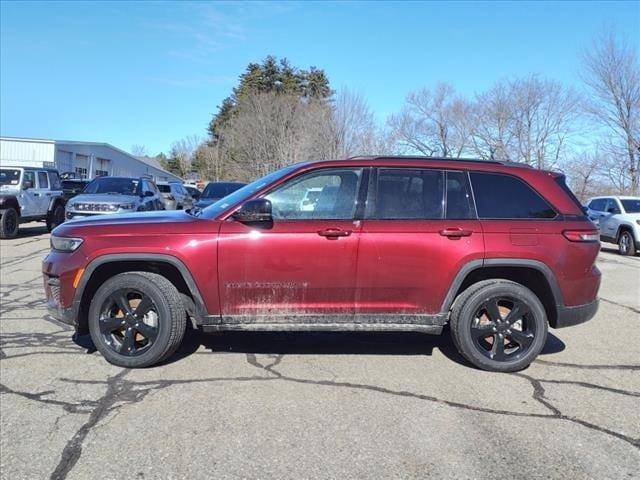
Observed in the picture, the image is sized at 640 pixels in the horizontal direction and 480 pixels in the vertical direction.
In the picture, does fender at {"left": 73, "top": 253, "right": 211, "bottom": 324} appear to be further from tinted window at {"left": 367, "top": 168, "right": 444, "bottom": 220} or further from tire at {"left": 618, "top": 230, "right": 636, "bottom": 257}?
tire at {"left": 618, "top": 230, "right": 636, "bottom": 257}

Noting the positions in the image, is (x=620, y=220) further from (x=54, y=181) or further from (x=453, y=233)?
(x=54, y=181)

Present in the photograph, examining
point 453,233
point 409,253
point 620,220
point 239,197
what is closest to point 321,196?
point 239,197

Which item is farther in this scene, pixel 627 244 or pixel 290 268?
pixel 627 244

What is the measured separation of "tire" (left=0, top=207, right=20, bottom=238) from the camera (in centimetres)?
1545

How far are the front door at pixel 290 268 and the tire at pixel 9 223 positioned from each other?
43.9 feet

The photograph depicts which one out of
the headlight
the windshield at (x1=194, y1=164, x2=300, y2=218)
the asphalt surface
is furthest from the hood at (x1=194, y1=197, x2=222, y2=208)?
the asphalt surface

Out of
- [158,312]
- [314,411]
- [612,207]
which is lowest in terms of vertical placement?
[314,411]

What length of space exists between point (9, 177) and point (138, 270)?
13.9 meters

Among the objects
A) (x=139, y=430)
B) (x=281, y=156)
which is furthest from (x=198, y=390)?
(x=281, y=156)

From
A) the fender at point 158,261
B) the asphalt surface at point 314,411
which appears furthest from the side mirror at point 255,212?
the asphalt surface at point 314,411

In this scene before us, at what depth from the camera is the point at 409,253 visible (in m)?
4.69

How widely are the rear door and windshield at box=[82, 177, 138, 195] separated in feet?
39.9

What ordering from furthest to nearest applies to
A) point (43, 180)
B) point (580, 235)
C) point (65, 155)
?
point (65, 155) < point (43, 180) < point (580, 235)

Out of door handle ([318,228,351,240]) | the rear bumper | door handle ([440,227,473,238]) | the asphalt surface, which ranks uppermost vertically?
door handle ([440,227,473,238])
